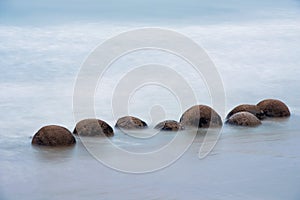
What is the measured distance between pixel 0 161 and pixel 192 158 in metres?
1.55

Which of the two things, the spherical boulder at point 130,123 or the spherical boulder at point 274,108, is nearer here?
the spherical boulder at point 130,123

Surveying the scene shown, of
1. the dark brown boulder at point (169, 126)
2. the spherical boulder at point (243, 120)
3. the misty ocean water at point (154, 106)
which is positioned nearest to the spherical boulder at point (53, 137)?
the misty ocean water at point (154, 106)

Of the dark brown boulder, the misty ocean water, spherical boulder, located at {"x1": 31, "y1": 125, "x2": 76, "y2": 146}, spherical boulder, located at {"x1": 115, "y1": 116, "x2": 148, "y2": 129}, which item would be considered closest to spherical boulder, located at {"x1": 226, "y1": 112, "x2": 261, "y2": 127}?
the misty ocean water

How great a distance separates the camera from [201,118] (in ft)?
27.9

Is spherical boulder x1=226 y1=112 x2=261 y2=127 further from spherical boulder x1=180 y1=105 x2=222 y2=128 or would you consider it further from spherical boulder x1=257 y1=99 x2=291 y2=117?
spherical boulder x1=257 y1=99 x2=291 y2=117

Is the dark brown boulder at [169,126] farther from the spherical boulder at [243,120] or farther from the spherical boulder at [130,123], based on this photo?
the spherical boulder at [243,120]

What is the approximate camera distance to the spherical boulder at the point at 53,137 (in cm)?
777

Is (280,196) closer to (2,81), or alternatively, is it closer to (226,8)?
(2,81)

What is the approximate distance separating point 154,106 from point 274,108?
1.20 metres

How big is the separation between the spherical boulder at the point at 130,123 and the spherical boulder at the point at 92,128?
0.30m

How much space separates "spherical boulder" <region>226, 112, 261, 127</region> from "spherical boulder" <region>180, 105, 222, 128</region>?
0.14 metres

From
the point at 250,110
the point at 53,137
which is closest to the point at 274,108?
the point at 250,110

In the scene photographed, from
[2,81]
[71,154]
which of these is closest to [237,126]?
[71,154]

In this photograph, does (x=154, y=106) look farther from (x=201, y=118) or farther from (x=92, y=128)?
(x=92, y=128)
